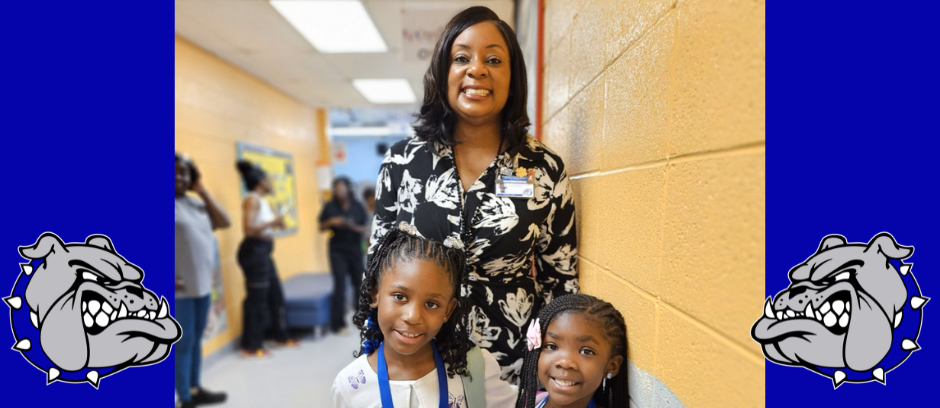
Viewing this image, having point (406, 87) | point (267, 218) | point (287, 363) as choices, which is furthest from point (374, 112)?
point (287, 363)

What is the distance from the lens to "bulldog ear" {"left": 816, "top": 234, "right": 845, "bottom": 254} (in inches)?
24.5

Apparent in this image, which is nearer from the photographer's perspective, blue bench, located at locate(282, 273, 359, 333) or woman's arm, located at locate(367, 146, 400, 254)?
woman's arm, located at locate(367, 146, 400, 254)

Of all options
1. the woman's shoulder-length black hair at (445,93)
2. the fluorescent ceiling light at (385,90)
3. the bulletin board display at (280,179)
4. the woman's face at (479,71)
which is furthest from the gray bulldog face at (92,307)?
the fluorescent ceiling light at (385,90)

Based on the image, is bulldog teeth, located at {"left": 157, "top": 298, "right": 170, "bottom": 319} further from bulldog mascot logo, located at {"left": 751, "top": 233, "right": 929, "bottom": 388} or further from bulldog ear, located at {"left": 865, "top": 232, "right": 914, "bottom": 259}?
bulldog ear, located at {"left": 865, "top": 232, "right": 914, "bottom": 259}

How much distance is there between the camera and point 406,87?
17.3 feet

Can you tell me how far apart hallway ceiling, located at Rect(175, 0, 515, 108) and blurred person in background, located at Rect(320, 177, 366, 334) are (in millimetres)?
1293

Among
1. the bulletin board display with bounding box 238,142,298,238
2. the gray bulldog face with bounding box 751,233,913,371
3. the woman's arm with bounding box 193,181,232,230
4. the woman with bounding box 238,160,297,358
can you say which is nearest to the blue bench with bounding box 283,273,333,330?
the woman with bounding box 238,160,297,358

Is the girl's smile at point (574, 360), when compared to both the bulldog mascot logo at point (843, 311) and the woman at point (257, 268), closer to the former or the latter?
the bulldog mascot logo at point (843, 311)

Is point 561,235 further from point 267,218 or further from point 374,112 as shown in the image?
point 374,112

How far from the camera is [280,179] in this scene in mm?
5434

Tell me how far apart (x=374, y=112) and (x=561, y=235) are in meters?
8.29

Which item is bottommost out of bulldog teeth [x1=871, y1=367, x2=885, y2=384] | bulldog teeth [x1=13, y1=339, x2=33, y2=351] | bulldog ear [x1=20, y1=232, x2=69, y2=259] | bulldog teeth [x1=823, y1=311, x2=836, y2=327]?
bulldog teeth [x1=13, y1=339, x2=33, y2=351]

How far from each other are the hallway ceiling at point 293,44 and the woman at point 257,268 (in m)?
1.08

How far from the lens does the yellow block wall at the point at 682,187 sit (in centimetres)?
66
